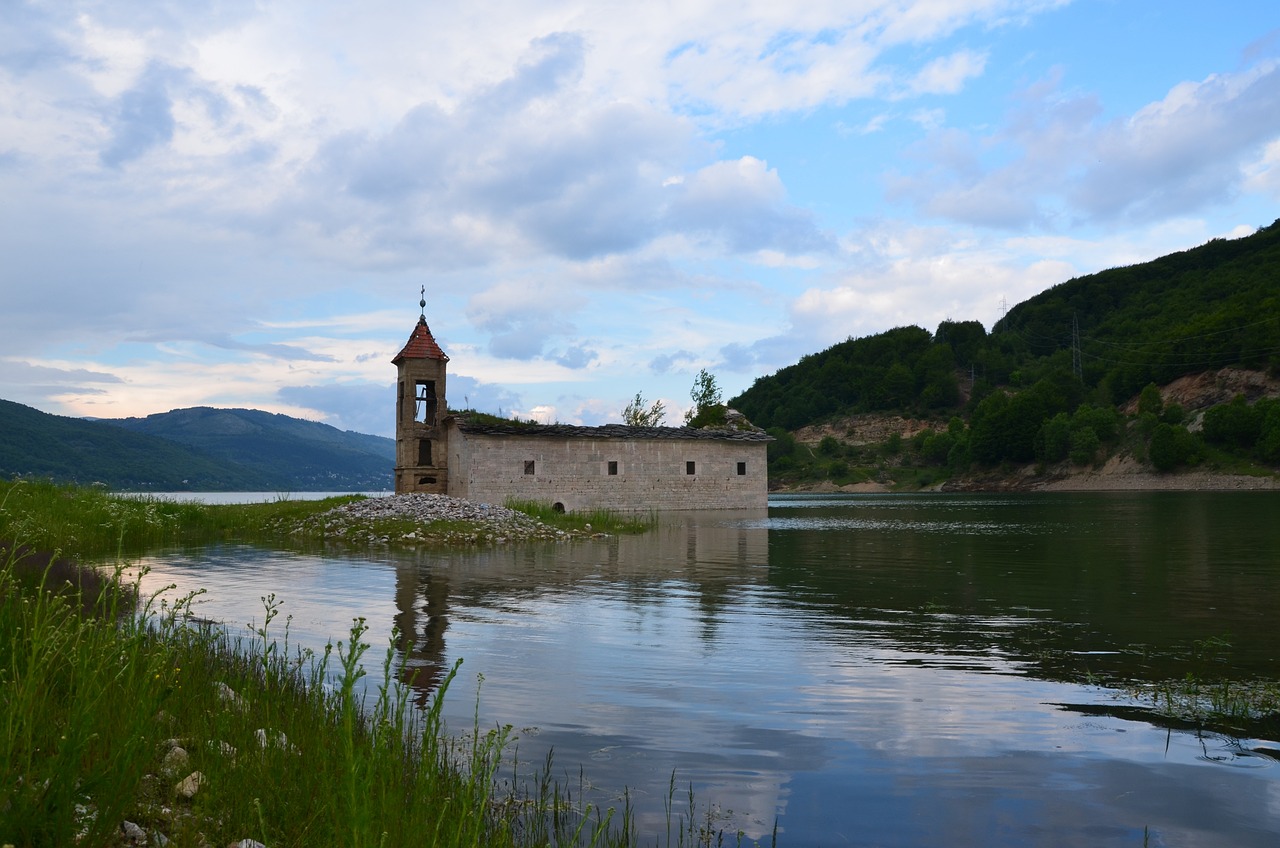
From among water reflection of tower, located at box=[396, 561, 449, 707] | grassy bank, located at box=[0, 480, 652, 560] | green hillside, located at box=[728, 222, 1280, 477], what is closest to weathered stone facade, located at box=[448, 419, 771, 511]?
grassy bank, located at box=[0, 480, 652, 560]

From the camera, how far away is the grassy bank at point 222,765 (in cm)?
371

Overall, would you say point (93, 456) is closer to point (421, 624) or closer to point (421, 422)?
point (421, 422)

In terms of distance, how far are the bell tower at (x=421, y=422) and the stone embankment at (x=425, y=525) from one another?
1514 cm

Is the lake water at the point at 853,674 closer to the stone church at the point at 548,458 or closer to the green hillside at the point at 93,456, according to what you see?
the stone church at the point at 548,458

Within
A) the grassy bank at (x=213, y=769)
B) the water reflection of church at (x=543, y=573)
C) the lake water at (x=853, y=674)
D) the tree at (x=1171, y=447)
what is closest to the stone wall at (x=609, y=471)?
the water reflection of church at (x=543, y=573)

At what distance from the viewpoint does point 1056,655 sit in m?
10.9

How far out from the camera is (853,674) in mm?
9867

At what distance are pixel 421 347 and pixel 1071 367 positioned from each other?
4830 inches

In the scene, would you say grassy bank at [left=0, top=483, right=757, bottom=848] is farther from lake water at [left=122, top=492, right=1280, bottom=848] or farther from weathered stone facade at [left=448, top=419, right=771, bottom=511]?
weathered stone facade at [left=448, top=419, right=771, bottom=511]

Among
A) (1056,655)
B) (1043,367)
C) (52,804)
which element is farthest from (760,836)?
(1043,367)

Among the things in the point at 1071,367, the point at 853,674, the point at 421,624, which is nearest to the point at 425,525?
the point at 421,624

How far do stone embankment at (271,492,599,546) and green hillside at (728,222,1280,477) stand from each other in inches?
3404

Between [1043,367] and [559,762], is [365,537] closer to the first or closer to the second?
[559,762]

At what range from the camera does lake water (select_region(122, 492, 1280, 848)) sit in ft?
19.7
